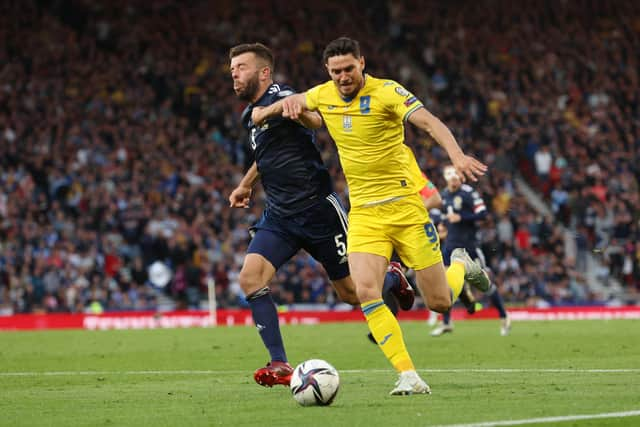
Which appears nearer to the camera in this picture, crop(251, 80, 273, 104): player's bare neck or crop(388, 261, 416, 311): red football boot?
crop(251, 80, 273, 104): player's bare neck

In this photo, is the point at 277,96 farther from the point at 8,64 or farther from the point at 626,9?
the point at 626,9

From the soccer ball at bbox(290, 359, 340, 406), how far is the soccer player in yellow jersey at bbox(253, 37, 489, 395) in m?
0.64

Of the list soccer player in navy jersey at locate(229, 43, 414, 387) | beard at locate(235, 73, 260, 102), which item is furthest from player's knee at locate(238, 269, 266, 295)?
beard at locate(235, 73, 260, 102)

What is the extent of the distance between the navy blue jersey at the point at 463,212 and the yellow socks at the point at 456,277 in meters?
5.23

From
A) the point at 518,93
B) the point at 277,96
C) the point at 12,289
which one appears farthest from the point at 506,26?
the point at 277,96

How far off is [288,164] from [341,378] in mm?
2103

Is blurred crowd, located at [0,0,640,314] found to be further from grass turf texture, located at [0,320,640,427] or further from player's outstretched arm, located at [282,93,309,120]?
player's outstretched arm, located at [282,93,309,120]

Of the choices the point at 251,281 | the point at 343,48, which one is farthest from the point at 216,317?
the point at 343,48

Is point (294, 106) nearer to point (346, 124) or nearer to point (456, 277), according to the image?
point (346, 124)

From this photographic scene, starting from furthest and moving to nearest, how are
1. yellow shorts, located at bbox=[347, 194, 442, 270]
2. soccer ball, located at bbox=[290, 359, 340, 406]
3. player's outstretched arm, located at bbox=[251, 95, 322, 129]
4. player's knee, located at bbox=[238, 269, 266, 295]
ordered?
player's knee, located at bbox=[238, 269, 266, 295] < player's outstretched arm, located at bbox=[251, 95, 322, 129] < yellow shorts, located at bbox=[347, 194, 442, 270] < soccer ball, located at bbox=[290, 359, 340, 406]

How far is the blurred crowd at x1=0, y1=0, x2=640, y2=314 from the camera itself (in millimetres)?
28281

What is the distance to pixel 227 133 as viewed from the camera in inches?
1304

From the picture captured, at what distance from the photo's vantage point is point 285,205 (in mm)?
10234

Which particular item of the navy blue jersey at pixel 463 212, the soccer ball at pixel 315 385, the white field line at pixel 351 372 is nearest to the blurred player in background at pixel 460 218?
the navy blue jersey at pixel 463 212
